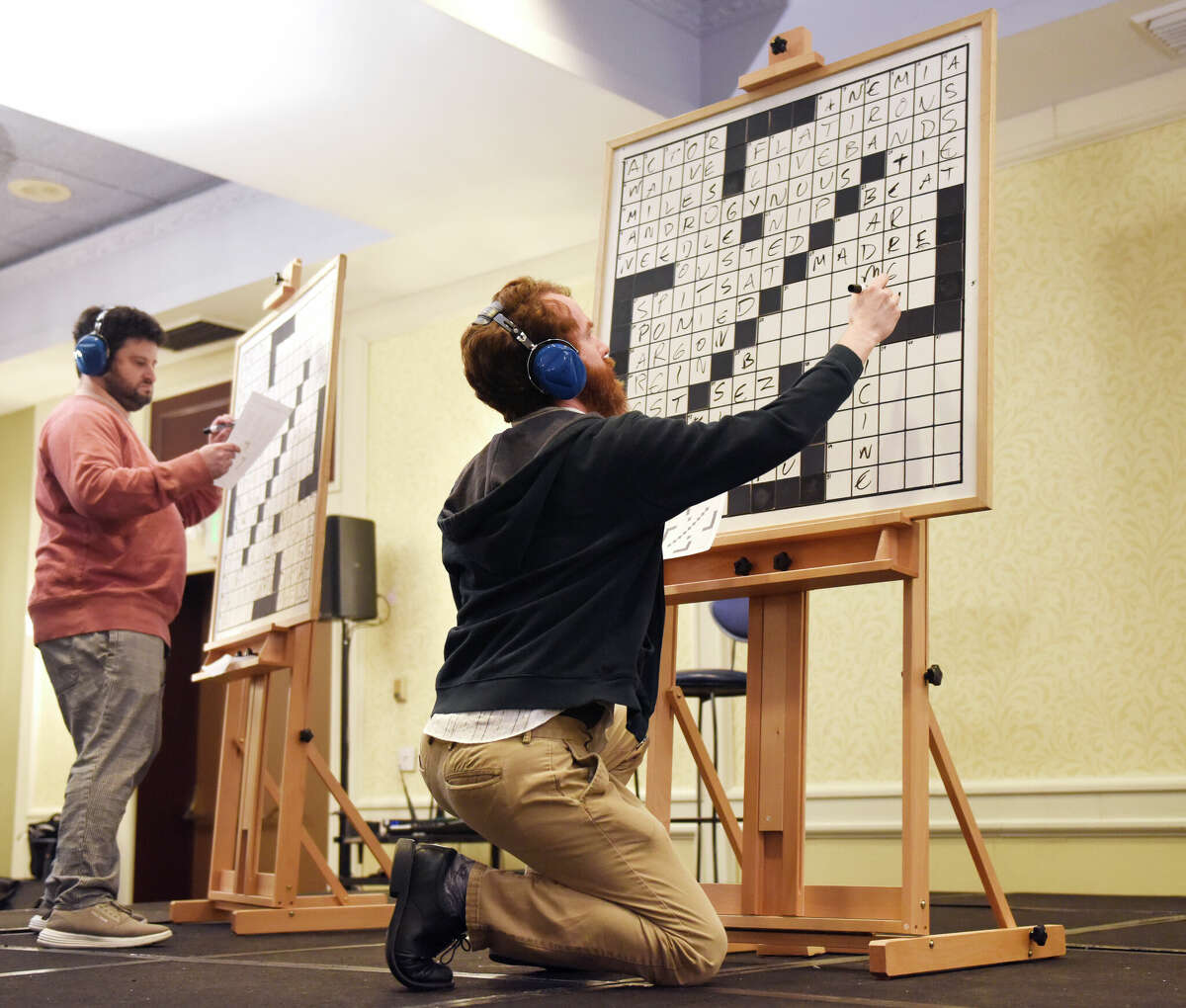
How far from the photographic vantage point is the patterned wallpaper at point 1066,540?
143 inches

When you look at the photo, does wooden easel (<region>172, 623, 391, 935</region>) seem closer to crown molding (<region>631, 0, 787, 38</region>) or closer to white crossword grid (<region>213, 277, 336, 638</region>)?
white crossword grid (<region>213, 277, 336, 638</region>)

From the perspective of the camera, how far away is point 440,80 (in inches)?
156

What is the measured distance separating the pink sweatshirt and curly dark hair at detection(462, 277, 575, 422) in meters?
1.14

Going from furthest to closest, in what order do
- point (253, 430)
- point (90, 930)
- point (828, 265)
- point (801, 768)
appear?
point (253, 430) → point (90, 930) → point (828, 265) → point (801, 768)

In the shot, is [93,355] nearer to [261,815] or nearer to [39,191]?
[261,815]

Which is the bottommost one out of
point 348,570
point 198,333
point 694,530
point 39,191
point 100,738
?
point 100,738

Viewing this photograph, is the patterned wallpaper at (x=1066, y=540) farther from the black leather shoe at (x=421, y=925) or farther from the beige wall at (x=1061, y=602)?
the black leather shoe at (x=421, y=925)

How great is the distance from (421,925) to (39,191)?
484 centimetres

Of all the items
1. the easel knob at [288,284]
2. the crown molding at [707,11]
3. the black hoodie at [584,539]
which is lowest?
the black hoodie at [584,539]

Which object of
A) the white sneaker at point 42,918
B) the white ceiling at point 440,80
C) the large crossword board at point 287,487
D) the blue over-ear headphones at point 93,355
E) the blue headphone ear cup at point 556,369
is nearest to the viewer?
the blue headphone ear cup at point 556,369

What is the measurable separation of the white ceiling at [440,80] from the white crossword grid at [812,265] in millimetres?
1471

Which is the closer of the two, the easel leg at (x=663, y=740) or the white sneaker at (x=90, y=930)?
the easel leg at (x=663, y=740)

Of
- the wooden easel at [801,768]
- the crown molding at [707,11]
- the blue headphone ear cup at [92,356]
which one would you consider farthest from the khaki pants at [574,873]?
the crown molding at [707,11]

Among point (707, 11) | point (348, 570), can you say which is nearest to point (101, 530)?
point (348, 570)
